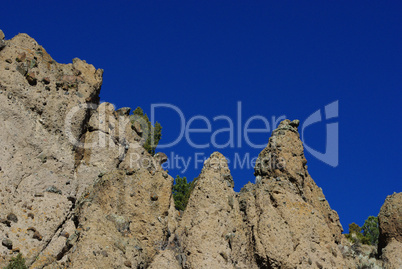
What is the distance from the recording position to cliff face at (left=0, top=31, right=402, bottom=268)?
2030 cm

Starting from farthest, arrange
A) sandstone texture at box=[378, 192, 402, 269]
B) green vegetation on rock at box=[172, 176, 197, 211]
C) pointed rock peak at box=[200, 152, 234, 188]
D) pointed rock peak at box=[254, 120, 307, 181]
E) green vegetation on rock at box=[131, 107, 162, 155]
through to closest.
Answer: green vegetation on rock at box=[131, 107, 162, 155], green vegetation on rock at box=[172, 176, 197, 211], sandstone texture at box=[378, 192, 402, 269], pointed rock peak at box=[254, 120, 307, 181], pointed rock peak at box=[200, 152, 234, 188]

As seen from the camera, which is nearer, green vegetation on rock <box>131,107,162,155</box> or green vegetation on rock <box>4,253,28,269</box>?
green vegetation on rock <box>4,253,28,269</box>

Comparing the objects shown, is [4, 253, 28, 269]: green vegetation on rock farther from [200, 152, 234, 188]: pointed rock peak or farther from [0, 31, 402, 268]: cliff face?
[200, 152, 234, 188]: pointed rock peak

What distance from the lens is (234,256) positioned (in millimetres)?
20859

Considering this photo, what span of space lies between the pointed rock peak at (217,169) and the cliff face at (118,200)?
0.20 feet

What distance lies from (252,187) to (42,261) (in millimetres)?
8643

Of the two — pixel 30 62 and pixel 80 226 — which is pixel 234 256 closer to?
pixel 80 226

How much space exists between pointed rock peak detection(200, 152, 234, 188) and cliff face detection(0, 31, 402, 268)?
2.4 inches

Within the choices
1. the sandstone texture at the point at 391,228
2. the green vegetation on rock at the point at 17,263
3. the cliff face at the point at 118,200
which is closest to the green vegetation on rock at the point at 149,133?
the cliff face at the point at 118,200

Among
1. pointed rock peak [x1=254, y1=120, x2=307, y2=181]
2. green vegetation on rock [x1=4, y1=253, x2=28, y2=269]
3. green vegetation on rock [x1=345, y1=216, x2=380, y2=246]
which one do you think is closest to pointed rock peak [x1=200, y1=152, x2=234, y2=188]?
pointed rock peak [x1=254, y1=120, x2=307, y2=181]

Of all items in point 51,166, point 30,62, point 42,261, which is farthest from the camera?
point 30,62

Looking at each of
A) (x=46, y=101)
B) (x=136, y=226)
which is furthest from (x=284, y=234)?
(x=46, y=101)

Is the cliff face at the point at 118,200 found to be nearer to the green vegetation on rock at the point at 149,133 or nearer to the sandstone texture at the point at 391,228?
the sandstone texture at the point at 391,228

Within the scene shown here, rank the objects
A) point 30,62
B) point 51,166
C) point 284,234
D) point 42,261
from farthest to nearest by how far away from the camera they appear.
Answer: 1. point 30,62
2. point 51,166
3. point 284,234
4. point 42,261
